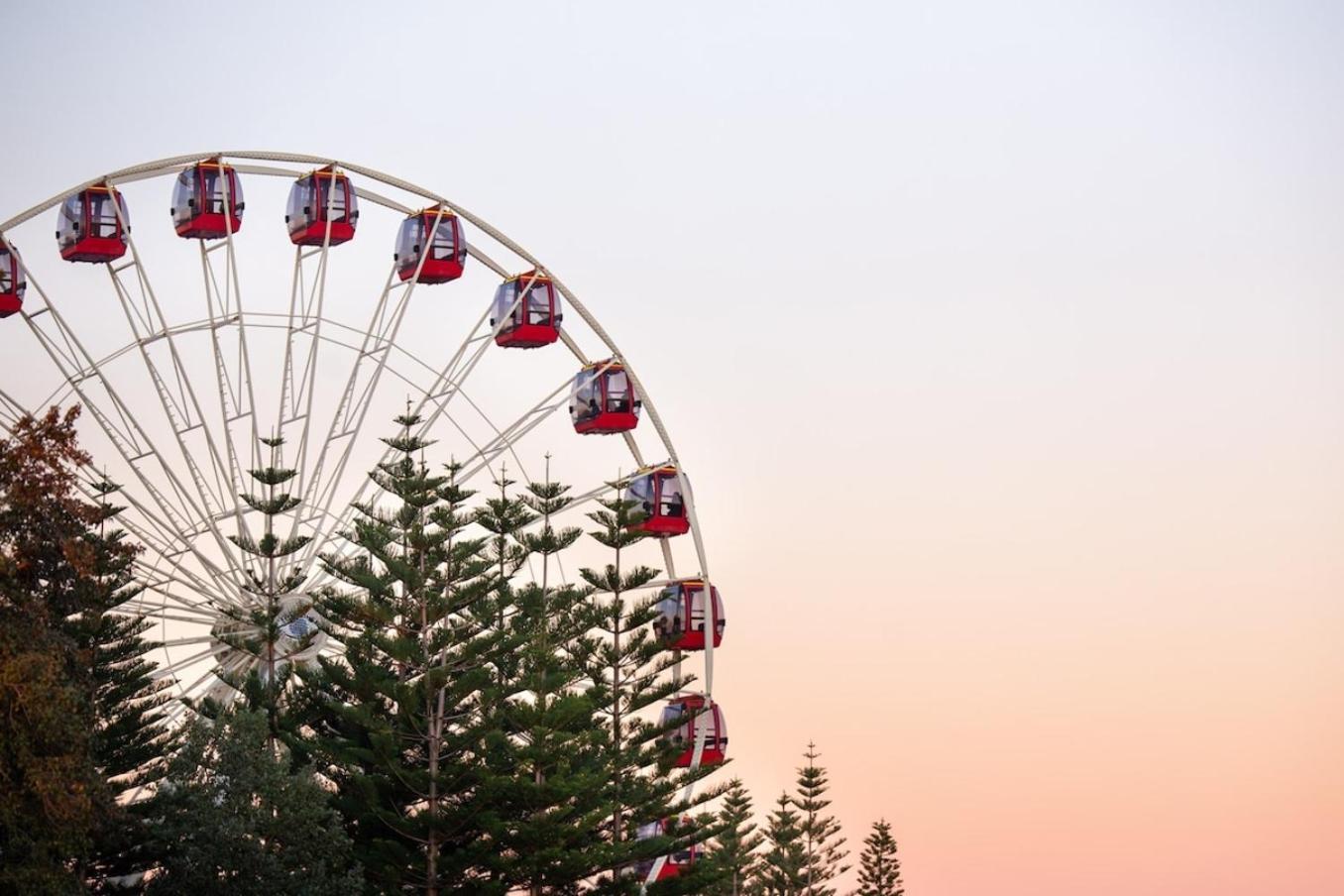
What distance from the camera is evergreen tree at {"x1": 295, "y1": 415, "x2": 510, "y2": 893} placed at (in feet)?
136

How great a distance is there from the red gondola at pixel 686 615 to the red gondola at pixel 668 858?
3969 mm

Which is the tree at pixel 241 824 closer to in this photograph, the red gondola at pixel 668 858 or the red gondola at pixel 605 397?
the red gondola at pixel 605 397

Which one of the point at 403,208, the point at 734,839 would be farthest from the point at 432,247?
the point at 734,839

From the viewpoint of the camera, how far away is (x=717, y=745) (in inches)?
1876

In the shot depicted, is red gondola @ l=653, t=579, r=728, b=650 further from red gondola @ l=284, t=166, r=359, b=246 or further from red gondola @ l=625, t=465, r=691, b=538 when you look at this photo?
red gondola @ l=284, t=166, r=359, b=246

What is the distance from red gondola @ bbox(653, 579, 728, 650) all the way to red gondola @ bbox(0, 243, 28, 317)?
13092 millimetres

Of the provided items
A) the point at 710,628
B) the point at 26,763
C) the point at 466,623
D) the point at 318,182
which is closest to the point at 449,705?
the point at 466,623

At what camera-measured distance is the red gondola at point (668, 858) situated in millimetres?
47344

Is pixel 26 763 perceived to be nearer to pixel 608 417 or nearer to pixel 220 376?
pixel 220 376

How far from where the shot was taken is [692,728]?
156 feet

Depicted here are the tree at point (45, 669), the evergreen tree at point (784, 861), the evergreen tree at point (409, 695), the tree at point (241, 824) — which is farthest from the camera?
the evergreen tree at point (784, 861)

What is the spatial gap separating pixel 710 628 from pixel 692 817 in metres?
4.50

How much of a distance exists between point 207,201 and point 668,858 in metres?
15.8

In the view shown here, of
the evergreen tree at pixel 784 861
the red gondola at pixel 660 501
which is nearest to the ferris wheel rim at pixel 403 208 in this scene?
the red gondola at pixel 660 501
